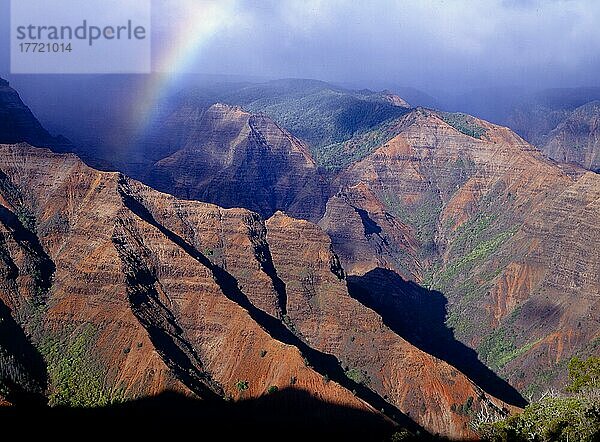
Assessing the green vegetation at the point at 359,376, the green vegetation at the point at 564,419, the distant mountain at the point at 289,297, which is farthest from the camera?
the green vegetation at the point at 359,376

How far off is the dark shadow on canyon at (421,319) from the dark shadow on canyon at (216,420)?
28.5 metres

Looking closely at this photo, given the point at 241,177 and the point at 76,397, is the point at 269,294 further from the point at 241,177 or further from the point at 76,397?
the point at 241,177

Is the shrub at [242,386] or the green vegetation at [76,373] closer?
the green vegetation at [76,373]

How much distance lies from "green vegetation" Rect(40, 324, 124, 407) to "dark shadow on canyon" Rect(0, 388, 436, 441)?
1838 mm

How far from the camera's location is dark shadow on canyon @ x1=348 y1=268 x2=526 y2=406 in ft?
340

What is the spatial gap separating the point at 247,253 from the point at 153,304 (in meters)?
17.8

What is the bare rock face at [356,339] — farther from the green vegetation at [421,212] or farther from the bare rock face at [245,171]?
the green vegetation at [421,212]

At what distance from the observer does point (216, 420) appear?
68.8 meters

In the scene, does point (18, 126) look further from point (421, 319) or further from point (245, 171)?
point (421, 319)

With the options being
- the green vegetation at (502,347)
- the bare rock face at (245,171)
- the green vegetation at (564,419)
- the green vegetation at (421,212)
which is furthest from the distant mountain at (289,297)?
the green vegetation at (564,419)

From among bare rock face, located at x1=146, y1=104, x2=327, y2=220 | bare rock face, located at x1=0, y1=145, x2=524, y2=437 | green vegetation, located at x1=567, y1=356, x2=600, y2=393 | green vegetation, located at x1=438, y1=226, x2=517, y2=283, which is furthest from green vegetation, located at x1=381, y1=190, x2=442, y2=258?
green vegetation, located at x1=567, y1=356, x2=600, y2=393

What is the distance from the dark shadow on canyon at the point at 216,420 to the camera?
216 feet

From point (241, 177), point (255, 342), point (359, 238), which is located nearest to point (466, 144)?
point (359, 238)

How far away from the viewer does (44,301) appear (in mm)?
83062
